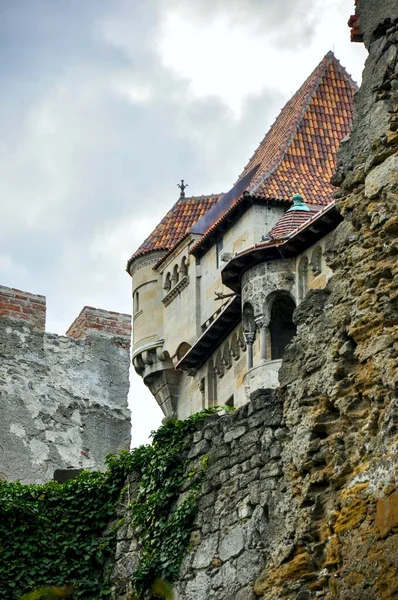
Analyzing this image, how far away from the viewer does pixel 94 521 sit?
50.4 feet

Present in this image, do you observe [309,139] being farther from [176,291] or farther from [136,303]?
[136,303]

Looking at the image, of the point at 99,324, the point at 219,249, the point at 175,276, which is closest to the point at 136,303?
the point at 175,276

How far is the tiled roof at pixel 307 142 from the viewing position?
3931cm

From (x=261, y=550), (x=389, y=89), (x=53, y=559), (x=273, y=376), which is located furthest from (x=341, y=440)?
(x=273, y=376)

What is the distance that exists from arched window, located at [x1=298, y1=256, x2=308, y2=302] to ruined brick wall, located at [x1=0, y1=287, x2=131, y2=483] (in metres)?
11.0

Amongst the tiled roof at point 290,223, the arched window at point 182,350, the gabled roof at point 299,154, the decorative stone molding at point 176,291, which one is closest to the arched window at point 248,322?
the tiled roof at point 290,223

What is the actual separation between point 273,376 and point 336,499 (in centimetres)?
2210

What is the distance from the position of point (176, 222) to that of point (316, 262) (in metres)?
14.3

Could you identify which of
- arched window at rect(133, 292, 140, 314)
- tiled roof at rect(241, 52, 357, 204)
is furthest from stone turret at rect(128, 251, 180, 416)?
tiled roof at rect(241, 52, 357, 204)

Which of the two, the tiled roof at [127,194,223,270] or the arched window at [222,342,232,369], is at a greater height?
the tiled roof at [127,194,223,270]

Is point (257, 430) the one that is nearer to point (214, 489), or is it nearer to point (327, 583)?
point (214, 489)

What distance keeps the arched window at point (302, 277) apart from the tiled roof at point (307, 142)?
201 inches

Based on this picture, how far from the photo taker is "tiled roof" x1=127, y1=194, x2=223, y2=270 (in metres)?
45.8

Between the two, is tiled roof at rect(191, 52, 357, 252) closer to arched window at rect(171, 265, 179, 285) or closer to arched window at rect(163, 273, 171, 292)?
arched window at rect(171, 265, 179, 285)
